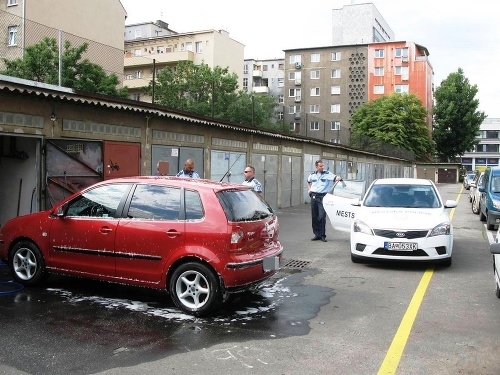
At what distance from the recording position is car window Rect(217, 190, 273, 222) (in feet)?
19.6

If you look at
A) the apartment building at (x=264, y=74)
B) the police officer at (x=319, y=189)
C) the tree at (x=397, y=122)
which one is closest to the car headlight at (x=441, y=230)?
the police officer at (x=319, y=189)

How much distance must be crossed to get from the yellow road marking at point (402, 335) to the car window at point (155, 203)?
111 inches

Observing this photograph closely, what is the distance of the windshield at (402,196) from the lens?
967 centimetres

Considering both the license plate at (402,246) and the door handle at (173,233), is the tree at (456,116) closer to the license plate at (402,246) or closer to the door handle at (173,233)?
the license plate at (402,246)

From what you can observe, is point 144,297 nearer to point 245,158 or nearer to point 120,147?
point 120,147

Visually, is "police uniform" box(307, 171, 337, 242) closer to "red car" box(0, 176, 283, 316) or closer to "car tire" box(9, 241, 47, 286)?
"red car" box(0, 176, 283, 316)

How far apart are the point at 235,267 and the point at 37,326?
219cm

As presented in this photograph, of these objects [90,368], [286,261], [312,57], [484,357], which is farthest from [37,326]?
[312,57]

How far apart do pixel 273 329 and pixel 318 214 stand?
6.51 m

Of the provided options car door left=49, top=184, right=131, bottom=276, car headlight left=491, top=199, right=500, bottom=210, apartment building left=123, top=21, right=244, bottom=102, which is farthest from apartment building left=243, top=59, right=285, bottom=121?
car door left=49, top=184, right=131, bottom=276

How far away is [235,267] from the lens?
572 cm

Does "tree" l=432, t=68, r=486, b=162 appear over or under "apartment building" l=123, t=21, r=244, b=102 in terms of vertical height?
under

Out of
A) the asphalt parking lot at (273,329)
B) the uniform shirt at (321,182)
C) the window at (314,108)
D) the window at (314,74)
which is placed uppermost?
the window at (314,74)

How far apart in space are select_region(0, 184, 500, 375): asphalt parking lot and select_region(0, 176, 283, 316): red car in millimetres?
345
